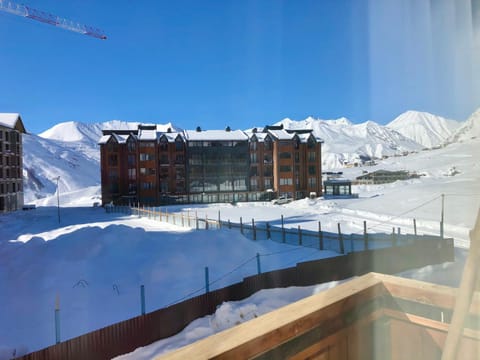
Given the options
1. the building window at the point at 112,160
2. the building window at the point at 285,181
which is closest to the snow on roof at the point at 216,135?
the building window at the point at 285,181

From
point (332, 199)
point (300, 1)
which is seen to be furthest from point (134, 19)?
point (332, 199)

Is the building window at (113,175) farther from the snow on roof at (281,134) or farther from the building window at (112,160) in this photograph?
the snow on roof at (281,134)

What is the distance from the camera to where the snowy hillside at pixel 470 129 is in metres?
0.75

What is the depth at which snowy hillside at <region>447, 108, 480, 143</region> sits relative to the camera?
2.46ft

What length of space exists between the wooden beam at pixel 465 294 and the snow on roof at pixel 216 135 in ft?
45.6

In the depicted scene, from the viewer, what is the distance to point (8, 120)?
695 cm

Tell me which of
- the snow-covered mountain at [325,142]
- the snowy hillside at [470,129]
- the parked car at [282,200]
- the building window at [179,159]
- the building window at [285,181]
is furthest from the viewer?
the building window at [179,159]

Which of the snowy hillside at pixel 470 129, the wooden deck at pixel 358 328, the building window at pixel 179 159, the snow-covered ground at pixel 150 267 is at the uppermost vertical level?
the building window at pixel 179 159

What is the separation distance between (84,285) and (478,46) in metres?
4.12

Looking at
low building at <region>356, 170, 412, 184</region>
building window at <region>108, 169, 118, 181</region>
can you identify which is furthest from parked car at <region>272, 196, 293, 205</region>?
building window at <region>108, 169, 118, 181</region>

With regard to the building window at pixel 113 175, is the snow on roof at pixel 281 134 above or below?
above

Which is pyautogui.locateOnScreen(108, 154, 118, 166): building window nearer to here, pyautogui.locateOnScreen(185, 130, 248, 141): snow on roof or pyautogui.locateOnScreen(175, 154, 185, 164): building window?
pyautogui.locateOnScreen(175, 154, 185, 164): building window

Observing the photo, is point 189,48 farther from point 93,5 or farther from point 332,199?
point 332,199

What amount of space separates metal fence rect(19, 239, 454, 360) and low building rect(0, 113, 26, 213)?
24.1 ft
